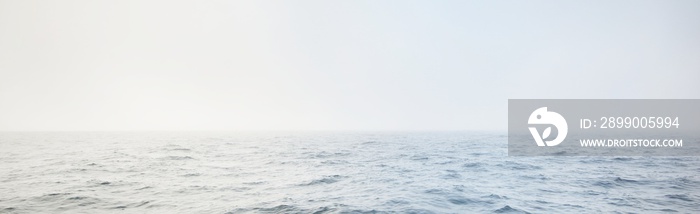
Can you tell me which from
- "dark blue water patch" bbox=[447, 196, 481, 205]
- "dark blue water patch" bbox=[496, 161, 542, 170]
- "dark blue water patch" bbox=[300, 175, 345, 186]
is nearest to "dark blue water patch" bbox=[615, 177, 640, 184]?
"dark blue water patch" bbox=[496, 161, 542, 170]

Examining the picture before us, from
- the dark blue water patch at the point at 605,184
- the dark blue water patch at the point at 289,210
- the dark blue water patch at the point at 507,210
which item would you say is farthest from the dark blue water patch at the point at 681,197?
the dark blue water patch at the point at 289,210

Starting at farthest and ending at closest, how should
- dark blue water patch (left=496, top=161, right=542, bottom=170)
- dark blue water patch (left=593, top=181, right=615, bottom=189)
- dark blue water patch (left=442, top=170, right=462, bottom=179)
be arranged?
dark blue water patch (left=496, top=161, right=542, bottom=170)
dark blue water patch (left=442, top=170, right=462, bottom=179)
dark blue water patch (left=593, top=181, right=615, bottom=189)

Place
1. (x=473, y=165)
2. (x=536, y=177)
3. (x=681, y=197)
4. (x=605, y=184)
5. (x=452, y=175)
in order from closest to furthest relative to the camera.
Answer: (x=681, y=197)
(x=605, y=184)
(x=536, y=177)
(x=452, y=175)
(x=473, y=165)

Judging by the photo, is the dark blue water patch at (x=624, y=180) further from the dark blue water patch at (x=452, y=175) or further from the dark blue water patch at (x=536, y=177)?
the dark blue water patch at (x=452, y=175)

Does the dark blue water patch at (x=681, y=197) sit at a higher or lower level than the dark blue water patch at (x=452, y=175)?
higher

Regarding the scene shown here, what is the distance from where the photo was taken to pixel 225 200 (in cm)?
1395

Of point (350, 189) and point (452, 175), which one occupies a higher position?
point (452, 175)

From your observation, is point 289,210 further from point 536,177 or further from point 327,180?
point 536,177

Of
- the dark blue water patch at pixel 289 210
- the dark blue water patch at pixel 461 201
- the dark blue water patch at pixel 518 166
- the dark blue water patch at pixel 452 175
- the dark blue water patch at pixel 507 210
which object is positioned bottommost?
the dark blue water patch at pixel 289 210

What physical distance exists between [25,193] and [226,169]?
10.4 m

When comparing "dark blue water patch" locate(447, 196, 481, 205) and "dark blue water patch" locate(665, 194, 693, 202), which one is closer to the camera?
"dark blue water patch" locate(447, 196, 481, 205)

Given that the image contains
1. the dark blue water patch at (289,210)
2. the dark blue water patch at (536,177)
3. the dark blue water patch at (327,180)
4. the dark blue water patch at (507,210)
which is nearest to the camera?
the dark blue water patch at (289,210)

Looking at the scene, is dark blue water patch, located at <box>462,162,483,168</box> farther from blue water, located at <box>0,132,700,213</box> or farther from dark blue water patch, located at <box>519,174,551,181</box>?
dark blue water patch, located at <box>519,174,551,181</box>

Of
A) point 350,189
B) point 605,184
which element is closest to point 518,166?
point 605,184
